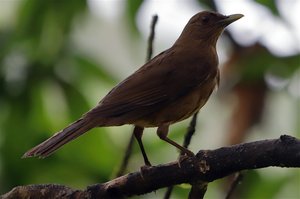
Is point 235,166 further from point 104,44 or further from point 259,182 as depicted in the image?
point 104,44

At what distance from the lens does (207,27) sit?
5129mm

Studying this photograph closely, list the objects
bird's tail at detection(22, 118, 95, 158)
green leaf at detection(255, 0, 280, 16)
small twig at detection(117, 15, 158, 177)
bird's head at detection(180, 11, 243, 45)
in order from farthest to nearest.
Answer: bird's head at detection(180, 11, 243, 45)
green leaf at detection(255, 0, 280, 16)
small twig at detection(117, 15, 158, 177)
bird's tail at detection(22, 118, 95, 158)

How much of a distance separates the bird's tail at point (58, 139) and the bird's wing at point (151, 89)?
0.10 metres

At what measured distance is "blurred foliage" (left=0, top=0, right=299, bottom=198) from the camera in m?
4.93

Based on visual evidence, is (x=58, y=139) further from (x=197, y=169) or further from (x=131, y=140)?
(x=197, y=169)

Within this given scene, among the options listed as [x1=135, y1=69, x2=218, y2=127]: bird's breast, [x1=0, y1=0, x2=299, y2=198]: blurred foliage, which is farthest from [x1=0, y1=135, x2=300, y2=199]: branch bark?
[x1=0, y1=0, x2=299, y2=198]: blurred foliage

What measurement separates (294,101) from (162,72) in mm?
1010

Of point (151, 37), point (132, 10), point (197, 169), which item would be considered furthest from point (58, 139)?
point (132, 10)

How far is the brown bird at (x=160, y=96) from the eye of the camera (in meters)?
4.19

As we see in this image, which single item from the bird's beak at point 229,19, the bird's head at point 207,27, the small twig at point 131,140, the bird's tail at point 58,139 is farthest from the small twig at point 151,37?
the bird's head at point 207,27

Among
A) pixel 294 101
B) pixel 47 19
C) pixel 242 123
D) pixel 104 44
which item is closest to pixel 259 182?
pixel 294 101

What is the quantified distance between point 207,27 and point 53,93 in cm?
104

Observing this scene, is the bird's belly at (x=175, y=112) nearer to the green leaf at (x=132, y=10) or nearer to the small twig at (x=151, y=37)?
the small twig at (x=151, y=37)

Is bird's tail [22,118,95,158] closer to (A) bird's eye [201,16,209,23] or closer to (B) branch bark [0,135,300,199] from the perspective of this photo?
(B) branch bark [0,135,300,199]
